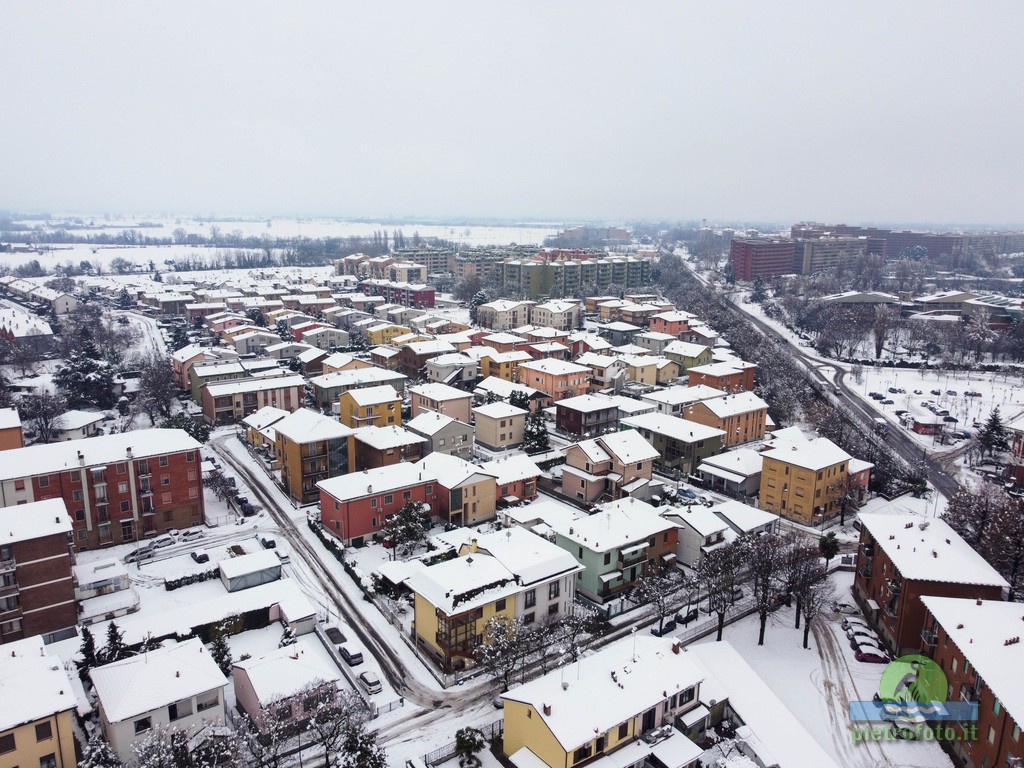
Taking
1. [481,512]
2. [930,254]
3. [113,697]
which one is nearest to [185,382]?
[481,512]

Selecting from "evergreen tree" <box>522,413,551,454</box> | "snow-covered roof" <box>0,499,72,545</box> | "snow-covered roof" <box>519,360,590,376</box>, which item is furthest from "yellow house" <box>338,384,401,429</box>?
"snow-covered roof" <box>0,499,72,545</box>

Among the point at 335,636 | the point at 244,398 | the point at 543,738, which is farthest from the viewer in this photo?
the point at 244,398

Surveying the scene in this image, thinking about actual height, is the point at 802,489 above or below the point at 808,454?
below

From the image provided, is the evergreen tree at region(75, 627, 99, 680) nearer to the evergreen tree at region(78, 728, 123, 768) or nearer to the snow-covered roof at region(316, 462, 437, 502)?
the evergreen tree at region(78, 728, 123, 768)

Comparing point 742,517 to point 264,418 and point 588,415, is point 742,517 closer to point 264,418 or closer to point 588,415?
point 588,415

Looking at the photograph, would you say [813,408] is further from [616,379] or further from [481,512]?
[481,512]

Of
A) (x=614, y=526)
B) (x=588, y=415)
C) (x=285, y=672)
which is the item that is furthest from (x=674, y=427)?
(x=285, y=672)

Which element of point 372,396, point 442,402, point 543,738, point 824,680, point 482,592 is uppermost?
point 372,396
